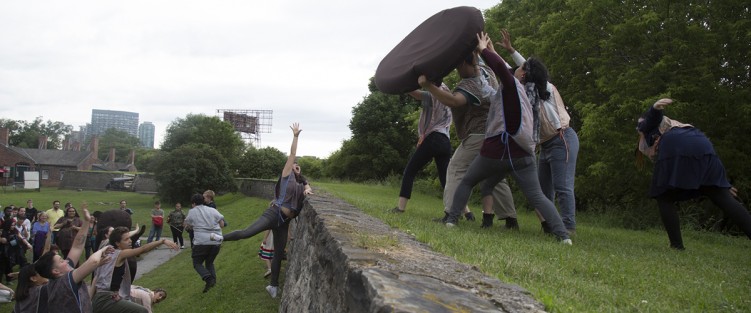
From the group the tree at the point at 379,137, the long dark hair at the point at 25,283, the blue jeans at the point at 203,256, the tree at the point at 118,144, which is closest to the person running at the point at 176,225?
the blue jeans at the point at 203,256

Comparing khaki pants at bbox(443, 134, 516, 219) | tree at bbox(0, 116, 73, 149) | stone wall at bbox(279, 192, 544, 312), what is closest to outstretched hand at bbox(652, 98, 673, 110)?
khaki pants at bbox(443, 134, 516, 219)

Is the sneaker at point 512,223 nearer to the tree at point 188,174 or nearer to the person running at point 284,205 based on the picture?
the person running at point 284,205

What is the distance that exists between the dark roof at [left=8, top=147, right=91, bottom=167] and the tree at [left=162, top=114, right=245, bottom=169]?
1025 inches

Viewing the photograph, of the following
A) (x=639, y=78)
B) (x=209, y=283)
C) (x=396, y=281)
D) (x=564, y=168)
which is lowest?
(x=209, y=283)

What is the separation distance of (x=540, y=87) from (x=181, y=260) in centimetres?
1604

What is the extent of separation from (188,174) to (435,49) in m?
46.7

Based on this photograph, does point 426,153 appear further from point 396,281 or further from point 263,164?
point 263,164

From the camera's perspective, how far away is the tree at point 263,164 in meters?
57.3

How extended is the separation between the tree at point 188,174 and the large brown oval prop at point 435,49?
145 ft

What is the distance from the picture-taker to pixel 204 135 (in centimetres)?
6912

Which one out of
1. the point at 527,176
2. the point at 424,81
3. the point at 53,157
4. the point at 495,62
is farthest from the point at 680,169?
the point at 53,157

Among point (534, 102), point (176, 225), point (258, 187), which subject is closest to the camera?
point (534, 102)

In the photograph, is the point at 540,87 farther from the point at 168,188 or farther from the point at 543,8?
the point at 168,188

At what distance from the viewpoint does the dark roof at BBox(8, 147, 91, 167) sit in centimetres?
8212
